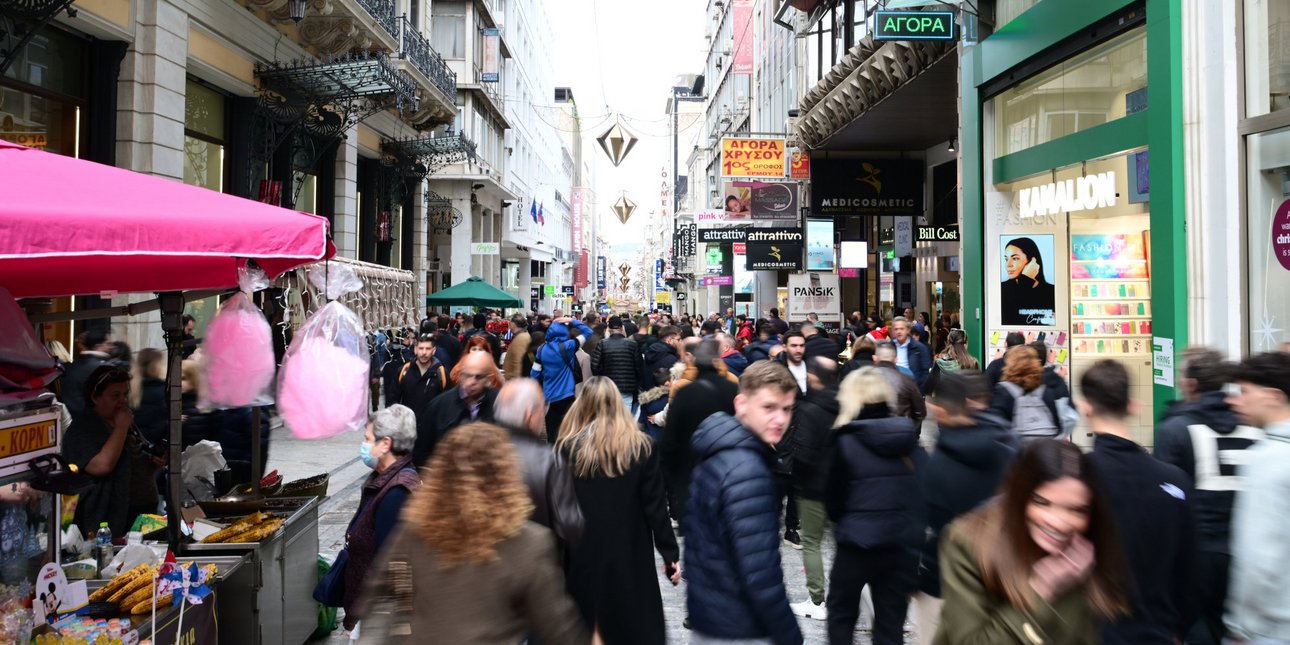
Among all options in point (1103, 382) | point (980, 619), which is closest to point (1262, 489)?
point (1103, 382)

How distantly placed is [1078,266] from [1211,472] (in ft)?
30.2

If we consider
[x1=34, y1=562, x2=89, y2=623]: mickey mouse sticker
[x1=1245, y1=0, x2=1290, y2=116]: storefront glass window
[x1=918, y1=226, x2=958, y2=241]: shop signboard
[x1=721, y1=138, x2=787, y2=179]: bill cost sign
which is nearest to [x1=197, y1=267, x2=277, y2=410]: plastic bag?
[x1=34, y1=562, x2=89, y2=623]: mickey mouse sticker

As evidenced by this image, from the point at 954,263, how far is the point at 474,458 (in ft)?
72.7

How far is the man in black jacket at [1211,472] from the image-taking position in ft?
13.0

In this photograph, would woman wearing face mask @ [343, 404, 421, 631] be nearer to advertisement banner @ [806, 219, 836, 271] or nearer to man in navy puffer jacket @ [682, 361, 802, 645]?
man in navy puffer jacket @ [682, 361, 802, 645]

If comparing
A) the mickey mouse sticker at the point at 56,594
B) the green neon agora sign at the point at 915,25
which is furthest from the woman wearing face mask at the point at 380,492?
the green neon agora sign at the point at 915,25

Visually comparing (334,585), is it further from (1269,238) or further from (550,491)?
(1269,238)

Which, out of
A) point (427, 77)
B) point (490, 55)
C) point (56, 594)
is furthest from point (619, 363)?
point (490, 55)

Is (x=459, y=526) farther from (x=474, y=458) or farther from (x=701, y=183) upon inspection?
(x=701, y=183)

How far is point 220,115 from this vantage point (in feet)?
51.2

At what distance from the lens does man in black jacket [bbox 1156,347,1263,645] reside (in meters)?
3.97

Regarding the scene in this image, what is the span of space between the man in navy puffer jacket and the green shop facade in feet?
21.8

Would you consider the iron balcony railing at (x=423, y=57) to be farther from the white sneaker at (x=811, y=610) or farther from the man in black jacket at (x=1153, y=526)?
the man in black jacket at (x=1153, y=526)

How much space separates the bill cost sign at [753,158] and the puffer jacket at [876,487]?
68.5 ft
